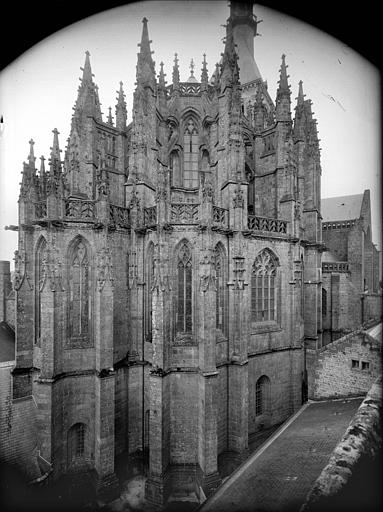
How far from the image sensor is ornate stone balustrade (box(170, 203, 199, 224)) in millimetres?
13055

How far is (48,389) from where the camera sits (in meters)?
12.0

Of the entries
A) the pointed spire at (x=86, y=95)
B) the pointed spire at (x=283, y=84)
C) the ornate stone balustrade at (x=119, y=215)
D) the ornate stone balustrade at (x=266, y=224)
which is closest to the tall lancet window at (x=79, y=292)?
the ornate stone balustrade at (x=119, y=215)

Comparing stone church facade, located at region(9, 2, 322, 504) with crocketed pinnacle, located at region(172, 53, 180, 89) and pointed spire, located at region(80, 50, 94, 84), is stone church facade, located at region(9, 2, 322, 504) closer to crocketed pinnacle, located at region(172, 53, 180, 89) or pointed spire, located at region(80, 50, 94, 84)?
pointed spire, located at region(80, 50, 94, 84)

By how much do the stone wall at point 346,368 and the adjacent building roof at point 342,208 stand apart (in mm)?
22783

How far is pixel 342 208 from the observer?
105ft

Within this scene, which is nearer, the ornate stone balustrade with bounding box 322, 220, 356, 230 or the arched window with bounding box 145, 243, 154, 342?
the arched window with bounding box 145, 243, 154, 342

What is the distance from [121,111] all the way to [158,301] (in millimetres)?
14703

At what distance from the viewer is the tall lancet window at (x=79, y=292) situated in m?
13.3

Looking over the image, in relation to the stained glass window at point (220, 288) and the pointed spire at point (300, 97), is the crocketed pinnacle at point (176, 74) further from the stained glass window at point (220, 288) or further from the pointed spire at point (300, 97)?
the stained glass window at point (220, 288)

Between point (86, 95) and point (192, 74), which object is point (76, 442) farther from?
point (192, 74)

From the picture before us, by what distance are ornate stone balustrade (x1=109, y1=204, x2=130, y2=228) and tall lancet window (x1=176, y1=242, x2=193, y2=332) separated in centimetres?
329

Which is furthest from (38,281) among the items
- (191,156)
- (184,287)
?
(191,156)

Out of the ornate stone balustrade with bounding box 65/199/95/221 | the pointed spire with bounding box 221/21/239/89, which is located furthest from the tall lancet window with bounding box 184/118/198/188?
the ornate stone balustrade with bounding box 65/199/95/221

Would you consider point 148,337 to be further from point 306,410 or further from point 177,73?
point 177,73
